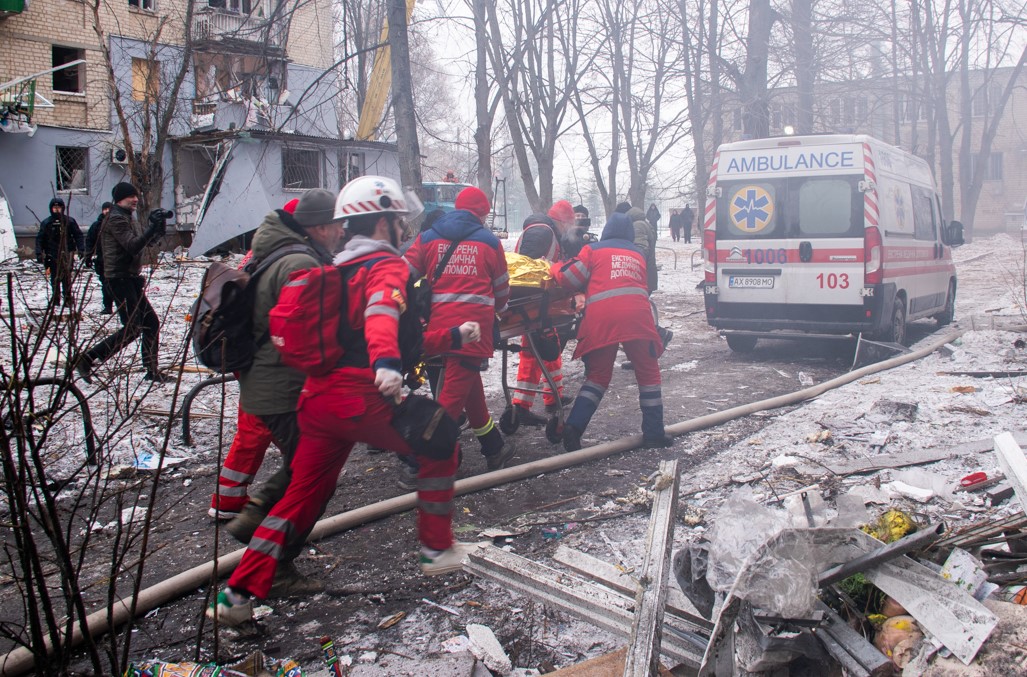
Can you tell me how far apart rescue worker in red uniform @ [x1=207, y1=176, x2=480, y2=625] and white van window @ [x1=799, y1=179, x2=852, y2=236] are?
6360mm

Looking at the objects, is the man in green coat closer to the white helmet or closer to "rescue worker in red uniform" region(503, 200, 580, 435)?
the white helmet

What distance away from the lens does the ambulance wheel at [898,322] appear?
8.96 metres

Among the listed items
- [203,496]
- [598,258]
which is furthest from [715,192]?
[203,496]

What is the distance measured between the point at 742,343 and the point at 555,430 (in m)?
4.98

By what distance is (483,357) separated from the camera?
4.88m

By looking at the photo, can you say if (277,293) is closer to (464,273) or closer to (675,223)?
(464,273)

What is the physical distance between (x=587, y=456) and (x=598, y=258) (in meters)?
1.42

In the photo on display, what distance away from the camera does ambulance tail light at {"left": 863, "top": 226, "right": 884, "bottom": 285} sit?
27.4ft

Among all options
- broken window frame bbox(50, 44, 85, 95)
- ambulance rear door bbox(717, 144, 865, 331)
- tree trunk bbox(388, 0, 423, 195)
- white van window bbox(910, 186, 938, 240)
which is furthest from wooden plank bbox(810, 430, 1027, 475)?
broken window frame bbox(50, 44, 85, 95)

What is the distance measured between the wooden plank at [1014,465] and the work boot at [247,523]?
3.09 meters

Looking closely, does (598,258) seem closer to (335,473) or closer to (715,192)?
(335,473)

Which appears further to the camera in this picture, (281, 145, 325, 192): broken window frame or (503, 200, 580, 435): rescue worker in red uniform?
(281, 145, 325, 192): broken window frame

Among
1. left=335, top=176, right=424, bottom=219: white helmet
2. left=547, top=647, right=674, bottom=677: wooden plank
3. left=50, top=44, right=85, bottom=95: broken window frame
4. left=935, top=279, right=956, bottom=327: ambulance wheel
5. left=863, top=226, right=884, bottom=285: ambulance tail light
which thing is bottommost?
left=547, top=647, right=674, bottom=677: wooden plank

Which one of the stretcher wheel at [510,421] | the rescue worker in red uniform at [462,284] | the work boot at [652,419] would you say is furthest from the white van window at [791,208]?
the rescue worker in red uniform at [462,284]
